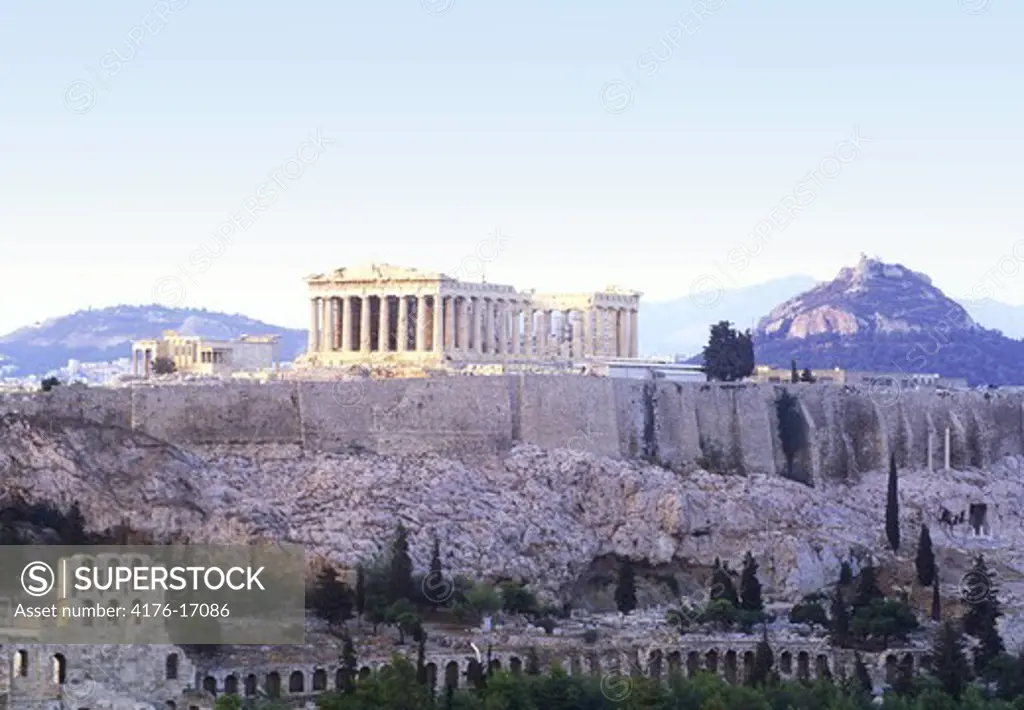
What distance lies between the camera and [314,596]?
59750 millimetres

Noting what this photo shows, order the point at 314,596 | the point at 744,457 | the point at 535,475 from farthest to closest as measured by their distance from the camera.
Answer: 1. the point at 744,457
2. the point at 535,475
3. the point at 314,596

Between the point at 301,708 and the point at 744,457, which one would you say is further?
the point at 744,457

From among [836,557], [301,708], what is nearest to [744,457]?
[836,557]

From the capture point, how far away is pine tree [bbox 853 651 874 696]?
5775 cm

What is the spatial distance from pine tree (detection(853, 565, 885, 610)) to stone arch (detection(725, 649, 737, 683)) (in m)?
4.78

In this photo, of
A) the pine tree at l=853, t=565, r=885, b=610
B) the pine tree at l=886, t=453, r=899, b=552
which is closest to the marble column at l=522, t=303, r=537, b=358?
the pine tree at l=886, t=453, r=899, b=552

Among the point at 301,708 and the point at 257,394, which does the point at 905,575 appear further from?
the point at 301,708

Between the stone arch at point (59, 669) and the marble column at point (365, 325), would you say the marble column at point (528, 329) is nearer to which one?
the marble column at point (365, 325)

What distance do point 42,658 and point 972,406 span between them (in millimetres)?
41344

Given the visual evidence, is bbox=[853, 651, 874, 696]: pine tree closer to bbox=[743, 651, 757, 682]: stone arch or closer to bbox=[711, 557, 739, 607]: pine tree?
bbox=[743, 651, 757, 682]: stone arch

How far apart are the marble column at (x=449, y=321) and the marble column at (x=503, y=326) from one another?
295 centimetres

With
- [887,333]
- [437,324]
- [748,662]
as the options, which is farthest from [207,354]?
[887,333]

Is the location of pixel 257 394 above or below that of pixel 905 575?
above

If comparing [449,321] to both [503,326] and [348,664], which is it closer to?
[503,326]
